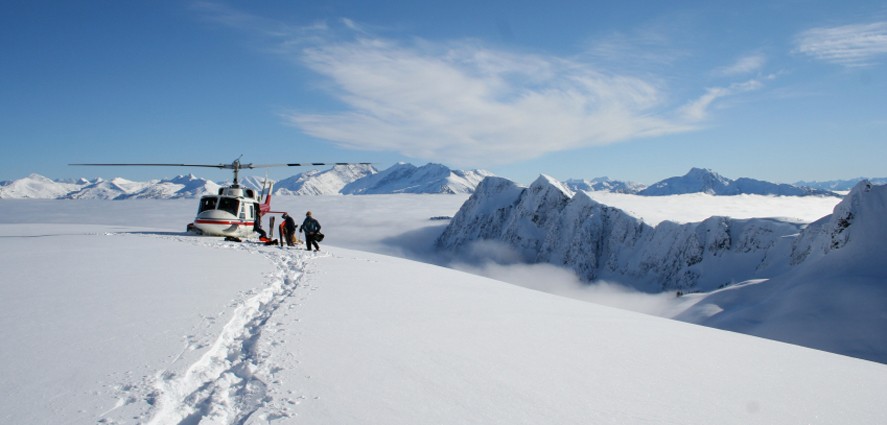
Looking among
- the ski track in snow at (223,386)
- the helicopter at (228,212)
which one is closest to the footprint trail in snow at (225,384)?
the ski track in snow at (223,386)

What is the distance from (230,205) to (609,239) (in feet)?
153

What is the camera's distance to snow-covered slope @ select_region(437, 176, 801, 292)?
41.8 m

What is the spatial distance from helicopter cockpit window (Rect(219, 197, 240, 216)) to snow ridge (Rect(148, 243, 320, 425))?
1712cm

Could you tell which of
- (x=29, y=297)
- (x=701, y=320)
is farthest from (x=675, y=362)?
(x=701, y=320)

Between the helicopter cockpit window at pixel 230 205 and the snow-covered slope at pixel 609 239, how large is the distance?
129 ft

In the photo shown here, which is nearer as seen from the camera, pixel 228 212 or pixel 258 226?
pixel 228 212

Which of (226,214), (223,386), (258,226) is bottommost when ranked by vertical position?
(223,386)

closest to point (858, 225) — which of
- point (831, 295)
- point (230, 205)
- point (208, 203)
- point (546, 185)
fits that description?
point (831, 295)

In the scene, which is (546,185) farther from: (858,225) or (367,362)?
(367,362)

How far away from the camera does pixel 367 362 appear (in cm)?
525

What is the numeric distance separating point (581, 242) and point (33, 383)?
5765 cm

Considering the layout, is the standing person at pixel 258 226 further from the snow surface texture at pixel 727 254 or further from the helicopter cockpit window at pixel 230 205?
the snow surface texture at pixel 727 254

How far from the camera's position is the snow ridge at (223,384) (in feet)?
13.0

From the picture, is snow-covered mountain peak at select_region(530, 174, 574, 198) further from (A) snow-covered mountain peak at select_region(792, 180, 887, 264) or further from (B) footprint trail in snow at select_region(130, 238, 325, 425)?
(B) footprint trail in snow at select_region(130, 238, 325, 425)
